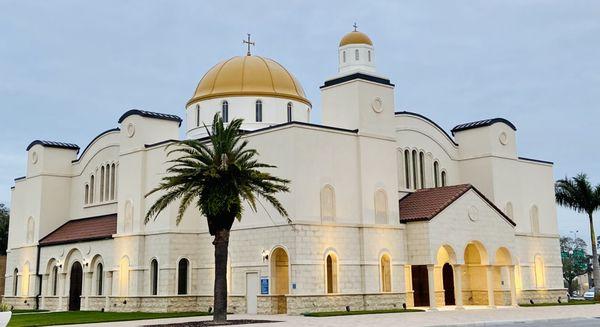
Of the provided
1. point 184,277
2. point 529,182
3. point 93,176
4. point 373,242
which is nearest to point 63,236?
point 93,176

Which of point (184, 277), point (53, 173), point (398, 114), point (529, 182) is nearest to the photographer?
point (184, 277)

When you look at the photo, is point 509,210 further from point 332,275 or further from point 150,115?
point 150,115

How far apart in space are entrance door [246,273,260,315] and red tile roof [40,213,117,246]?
11.4 meters

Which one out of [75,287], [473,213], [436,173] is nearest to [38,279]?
[75,287]

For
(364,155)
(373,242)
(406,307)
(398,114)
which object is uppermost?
(398,114)

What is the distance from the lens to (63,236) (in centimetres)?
4969

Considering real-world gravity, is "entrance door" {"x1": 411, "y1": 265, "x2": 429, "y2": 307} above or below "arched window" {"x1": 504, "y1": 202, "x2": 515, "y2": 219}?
below

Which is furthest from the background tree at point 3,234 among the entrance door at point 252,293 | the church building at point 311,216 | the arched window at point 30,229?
the entrance door at point 252,293

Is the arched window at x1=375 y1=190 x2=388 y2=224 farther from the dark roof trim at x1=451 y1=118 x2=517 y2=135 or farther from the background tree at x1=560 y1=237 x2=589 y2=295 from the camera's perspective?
the background tree at x1=560 y1=237 x2=589 y2=295

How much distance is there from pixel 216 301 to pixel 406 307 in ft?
42.3

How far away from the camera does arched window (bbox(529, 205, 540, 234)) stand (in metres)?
48.3

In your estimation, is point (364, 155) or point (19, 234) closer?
point (364, 155)

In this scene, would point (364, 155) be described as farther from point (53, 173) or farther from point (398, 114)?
point (53, 173)

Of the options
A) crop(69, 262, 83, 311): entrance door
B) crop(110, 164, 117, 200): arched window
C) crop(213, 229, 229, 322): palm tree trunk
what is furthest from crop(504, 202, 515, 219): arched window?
crop(69, 262, 83, 311): entrance door
